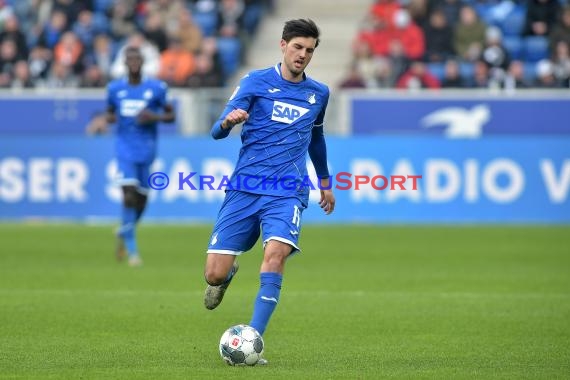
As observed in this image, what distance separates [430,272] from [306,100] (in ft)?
21.8

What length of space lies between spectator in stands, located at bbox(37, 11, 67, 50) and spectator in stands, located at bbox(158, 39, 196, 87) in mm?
2999

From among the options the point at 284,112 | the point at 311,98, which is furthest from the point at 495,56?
the point at 284,112

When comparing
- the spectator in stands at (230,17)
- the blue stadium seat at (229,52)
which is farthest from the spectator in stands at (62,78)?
the spectator in stands at (230,17)

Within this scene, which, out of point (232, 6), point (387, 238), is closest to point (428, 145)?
point (387, 238)

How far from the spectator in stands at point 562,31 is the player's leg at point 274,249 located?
56.2 ft

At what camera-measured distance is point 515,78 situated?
24219 millimetres

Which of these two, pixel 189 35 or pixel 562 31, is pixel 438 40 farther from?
pixel 189 35

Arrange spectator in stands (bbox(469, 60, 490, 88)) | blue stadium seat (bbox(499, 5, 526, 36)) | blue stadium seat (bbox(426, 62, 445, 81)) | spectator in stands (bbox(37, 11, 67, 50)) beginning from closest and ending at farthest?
spectator in stands (bbox(469, 60, 490, 88)) → blue stadium seat (bbox(426, 62, 445, 81)) → blue stadium seat (bbox(499, 5, 526, 36)) → spectator in stands (bbox(37, 11, 67, 50))

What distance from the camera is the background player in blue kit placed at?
52.3 ft

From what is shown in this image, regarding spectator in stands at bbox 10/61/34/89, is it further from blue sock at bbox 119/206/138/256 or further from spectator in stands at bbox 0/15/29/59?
blue sock at bbox 119/206/138/256

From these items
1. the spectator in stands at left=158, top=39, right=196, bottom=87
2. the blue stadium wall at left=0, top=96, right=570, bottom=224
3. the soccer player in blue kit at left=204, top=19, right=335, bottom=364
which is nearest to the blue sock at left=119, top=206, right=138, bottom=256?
the blue stadium wall at left=0, top=96, right=570, bottom=224

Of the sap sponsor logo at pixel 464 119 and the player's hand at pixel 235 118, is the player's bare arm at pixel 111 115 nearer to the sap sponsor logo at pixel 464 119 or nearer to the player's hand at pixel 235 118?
the player's hand at pixel 235 118

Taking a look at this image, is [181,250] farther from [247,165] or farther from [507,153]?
[247,165]

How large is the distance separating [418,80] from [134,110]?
9.57 m
